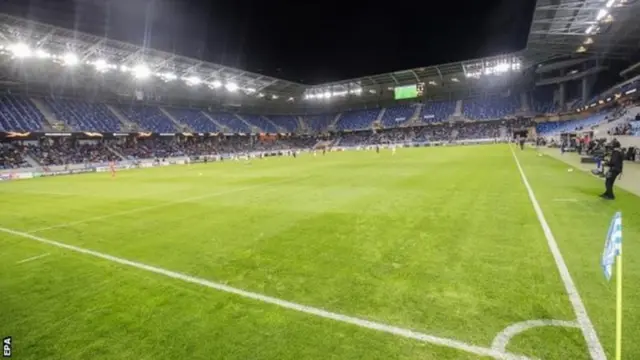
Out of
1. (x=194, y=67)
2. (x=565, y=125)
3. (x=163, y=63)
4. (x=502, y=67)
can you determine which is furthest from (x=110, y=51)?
(x=565, y=125)

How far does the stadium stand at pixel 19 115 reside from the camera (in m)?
45.2

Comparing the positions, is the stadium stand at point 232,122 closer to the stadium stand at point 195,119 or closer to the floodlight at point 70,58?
the stadium stand at point 195,119

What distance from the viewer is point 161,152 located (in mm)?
60438

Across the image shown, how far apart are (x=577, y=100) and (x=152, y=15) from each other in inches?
3081

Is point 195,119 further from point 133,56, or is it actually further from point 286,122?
point 286,122

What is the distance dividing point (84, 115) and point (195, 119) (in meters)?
21.4

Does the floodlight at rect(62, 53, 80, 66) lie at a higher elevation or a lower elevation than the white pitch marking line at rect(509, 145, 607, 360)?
higher

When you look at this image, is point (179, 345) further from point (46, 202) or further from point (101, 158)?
point (101, 158)

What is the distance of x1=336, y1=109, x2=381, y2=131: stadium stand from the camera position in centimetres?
9112

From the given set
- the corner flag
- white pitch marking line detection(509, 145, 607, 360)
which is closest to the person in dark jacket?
white pitch marking line detection(509, 145, 607, 360)

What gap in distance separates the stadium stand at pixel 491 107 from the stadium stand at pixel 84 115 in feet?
245

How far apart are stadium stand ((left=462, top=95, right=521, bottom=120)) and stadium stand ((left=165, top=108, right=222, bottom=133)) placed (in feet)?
195

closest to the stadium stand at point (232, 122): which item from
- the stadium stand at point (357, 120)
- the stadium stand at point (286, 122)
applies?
the stadium stand at point (286, 122)

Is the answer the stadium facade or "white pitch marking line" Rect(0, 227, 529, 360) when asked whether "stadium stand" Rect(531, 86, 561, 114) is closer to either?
the stadium facade
